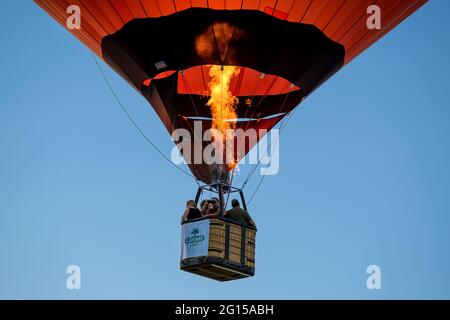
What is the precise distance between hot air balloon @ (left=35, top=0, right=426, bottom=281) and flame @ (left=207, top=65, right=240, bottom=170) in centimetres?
1

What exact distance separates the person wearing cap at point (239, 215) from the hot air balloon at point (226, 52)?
0.32 ft

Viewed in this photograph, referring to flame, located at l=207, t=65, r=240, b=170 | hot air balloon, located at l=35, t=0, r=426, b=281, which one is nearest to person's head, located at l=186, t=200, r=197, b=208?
hot air balloon, located at l=35, t=0, r=426, b=281

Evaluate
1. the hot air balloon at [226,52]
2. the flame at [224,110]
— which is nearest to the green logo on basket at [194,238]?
the hot air balloon at [226,52]

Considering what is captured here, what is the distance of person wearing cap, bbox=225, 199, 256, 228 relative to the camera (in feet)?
43.2

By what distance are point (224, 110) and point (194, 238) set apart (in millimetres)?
2398

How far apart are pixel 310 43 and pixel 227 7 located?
4.11ft

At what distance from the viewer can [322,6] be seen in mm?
13539

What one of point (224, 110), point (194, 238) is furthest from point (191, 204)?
point (224, 110)

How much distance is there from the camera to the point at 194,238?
42.7ft

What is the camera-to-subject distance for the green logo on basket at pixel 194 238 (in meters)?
12.9

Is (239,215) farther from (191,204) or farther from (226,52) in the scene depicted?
(226,52)

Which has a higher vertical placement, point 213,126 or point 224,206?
point 213,126
